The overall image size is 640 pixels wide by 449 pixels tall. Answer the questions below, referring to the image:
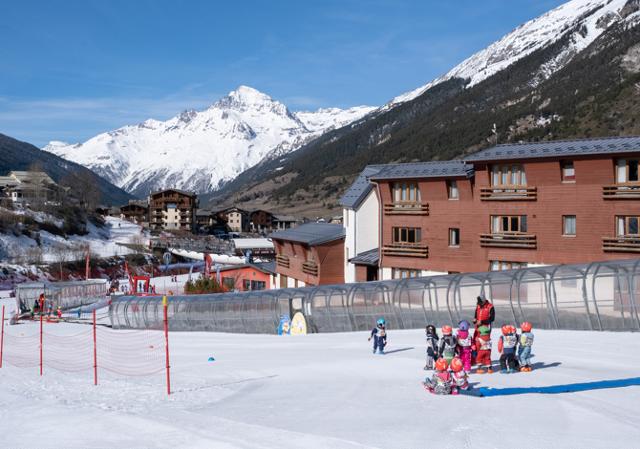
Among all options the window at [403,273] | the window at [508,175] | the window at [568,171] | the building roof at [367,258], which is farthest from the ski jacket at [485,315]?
the building roof at [367,258]

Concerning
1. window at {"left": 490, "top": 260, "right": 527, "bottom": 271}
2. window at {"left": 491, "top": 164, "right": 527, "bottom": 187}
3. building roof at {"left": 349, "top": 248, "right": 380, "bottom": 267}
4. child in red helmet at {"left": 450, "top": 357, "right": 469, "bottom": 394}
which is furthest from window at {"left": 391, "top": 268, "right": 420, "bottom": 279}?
child in red helmet at {"left": 450, "top": 357, "right": 469, "bottom": 394}

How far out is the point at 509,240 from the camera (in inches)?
1458

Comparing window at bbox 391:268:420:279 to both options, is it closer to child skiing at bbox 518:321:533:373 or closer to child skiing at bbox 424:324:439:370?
child skiing at bbox 424:324:439:370

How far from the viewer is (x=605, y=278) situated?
23.8 meters

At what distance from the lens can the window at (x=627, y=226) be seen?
32844 mm

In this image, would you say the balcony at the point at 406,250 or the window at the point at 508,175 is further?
the balcony at the point at 406,250

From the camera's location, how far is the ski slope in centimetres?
1249

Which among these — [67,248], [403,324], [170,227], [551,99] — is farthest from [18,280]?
[551,99]

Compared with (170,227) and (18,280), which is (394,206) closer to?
(18,280)

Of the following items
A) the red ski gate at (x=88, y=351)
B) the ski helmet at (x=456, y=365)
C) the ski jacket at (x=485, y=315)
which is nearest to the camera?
the ski helmet at (x=456, y=365)

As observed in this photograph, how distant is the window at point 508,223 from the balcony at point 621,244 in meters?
4.62

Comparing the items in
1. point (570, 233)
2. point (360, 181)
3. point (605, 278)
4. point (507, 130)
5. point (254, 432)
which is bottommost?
point (254, 432)

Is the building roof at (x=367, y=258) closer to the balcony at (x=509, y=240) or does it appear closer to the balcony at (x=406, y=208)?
the balcony at (x=406, y=208)

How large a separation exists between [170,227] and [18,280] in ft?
292
